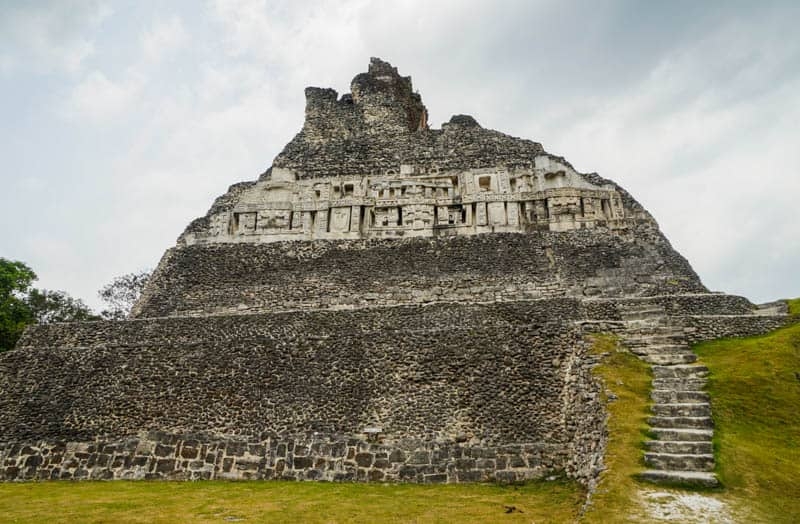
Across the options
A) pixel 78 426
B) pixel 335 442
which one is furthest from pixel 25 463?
pixel 335 442

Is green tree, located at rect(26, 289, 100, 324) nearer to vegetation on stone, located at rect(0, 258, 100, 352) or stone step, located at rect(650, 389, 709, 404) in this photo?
vegetation on stone, located at rect(0, 258, 100, 352)

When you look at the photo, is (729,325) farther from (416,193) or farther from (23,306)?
(23,306)

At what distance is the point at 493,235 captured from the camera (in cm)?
1900

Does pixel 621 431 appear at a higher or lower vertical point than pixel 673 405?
lower

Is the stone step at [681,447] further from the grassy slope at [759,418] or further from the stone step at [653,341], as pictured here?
the stone step at [653,341]

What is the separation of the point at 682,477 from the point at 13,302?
90.2 feet

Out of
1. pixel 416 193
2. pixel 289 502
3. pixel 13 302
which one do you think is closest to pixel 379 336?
pixel 289 502

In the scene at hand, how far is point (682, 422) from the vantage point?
9125mm

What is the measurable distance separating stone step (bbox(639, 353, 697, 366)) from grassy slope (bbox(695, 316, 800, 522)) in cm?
34

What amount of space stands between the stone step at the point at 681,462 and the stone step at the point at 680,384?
6.65ft

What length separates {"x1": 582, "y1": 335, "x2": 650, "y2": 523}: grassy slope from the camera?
7.21m

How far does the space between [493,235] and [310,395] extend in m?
9.05

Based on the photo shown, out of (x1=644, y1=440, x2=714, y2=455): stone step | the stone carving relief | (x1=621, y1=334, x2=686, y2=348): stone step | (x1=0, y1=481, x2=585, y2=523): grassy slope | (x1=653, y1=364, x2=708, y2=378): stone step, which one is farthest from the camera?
the stone carving relief

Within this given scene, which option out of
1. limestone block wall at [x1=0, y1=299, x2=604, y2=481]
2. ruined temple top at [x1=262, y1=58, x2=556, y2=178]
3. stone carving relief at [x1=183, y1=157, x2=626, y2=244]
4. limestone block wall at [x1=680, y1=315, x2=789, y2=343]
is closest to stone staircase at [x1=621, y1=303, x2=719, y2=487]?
limestone block wall at [x1=680, y1=315, x2=789, y2=343]
